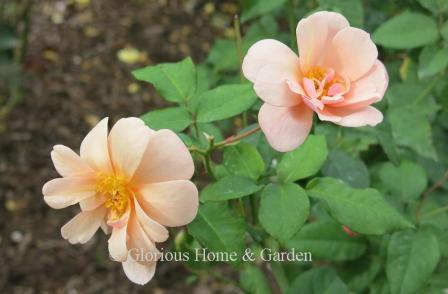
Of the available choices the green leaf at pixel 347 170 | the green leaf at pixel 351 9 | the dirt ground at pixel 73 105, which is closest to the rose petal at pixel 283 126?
the green leaf at pixel 347 170

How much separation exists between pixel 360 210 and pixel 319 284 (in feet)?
0.88

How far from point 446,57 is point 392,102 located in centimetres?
18

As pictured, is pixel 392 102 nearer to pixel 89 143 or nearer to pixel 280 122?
pixel 280 122

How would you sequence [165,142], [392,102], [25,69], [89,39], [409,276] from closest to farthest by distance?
[165,142]
[409,276]
[392,102]
[25,69]
[89,39]

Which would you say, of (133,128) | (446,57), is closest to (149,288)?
(446,57)

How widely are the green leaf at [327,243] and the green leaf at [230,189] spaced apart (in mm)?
322

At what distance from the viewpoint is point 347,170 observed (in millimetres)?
1125

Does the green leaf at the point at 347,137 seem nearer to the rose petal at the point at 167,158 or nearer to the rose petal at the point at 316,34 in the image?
the rose petal at the point at 316,34

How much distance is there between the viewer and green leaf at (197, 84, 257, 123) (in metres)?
0.88

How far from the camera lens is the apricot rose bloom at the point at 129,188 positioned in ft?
2.34

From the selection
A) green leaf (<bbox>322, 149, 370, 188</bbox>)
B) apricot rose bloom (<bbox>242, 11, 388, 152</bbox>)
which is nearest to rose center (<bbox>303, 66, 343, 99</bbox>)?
Answer: apricot rose bloom (<bbox>242, 11, 388, 152</bbox>)

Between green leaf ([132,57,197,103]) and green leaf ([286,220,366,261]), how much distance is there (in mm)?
380

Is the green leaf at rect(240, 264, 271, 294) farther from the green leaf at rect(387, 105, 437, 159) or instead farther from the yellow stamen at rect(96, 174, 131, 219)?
the yellow stamen at rect(96, 174, 131, 219)

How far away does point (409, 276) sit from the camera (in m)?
1.01
